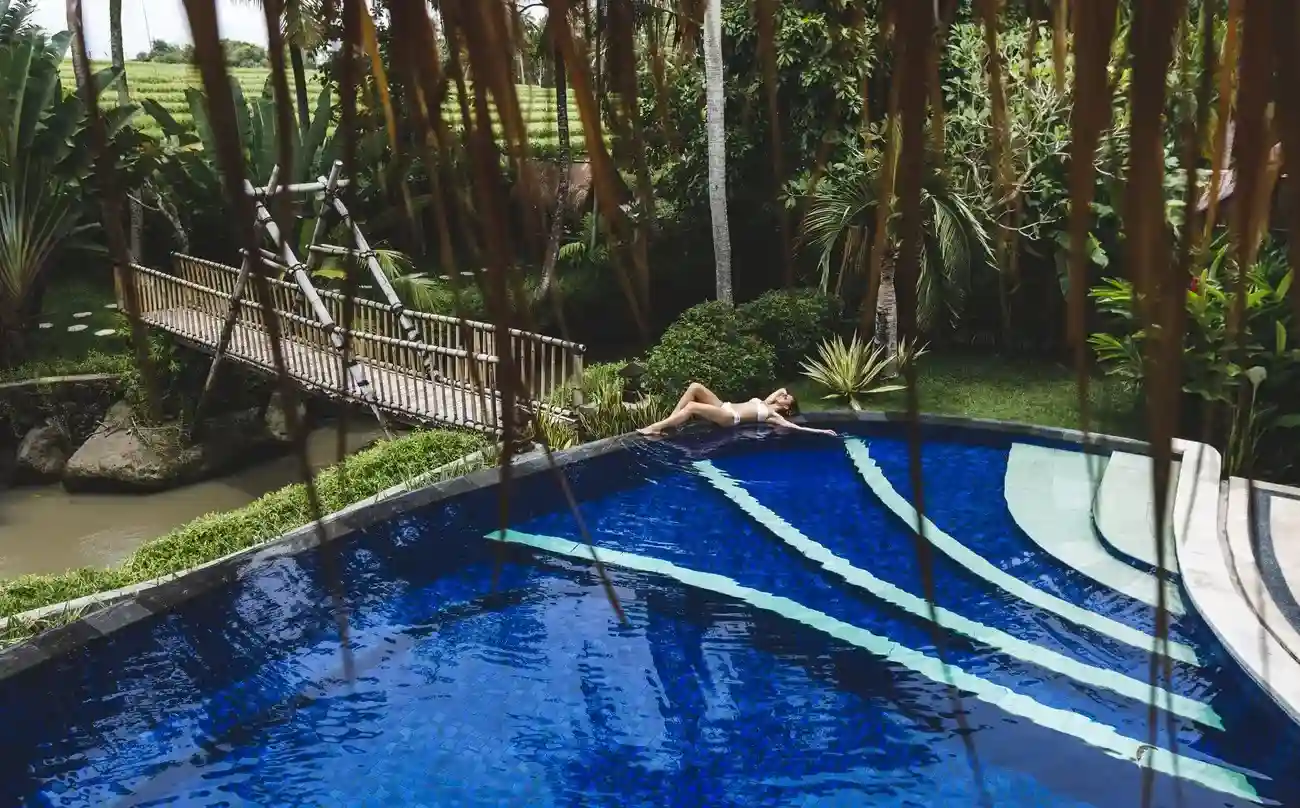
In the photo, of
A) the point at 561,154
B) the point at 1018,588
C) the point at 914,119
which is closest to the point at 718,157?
the point at 1018,588

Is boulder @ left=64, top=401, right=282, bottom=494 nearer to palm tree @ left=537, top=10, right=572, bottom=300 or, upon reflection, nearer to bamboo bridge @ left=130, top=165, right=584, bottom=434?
bamboo bridge @ left=130, top=165, right=584, bottom=434

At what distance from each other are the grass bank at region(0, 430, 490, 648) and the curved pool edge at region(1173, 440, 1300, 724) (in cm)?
324

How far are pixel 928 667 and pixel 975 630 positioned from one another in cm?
37

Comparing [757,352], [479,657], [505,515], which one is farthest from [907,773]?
[757,352]

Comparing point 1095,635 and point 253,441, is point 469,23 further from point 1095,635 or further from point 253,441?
point 253,441

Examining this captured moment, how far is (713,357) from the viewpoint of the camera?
23.7ft

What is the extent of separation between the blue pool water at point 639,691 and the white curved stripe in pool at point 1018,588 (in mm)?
34

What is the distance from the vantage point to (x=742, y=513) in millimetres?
5434

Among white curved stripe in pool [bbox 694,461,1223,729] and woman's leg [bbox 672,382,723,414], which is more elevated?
woman's leg [bbox 672,382,723,414]

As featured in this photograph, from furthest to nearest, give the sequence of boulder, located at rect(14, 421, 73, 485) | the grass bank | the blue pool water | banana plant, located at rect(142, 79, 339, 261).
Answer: boulder, located at rect(14, 421, 73, 485) → banana plant, located at rect(142, 79, 339, 261) → the grass bank → the blue pool water

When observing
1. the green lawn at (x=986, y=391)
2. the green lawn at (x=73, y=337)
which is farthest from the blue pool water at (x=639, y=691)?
the green lawn at (x=73, y=337)

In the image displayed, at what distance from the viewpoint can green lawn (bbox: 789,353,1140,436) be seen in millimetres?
7063

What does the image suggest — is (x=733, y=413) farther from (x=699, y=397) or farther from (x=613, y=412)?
(x=613, y=412)

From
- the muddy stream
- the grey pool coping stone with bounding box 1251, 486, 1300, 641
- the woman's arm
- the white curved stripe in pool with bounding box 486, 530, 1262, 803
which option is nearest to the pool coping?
the grey pool coping stone with bounding box 1251, 486, 1300, 641
